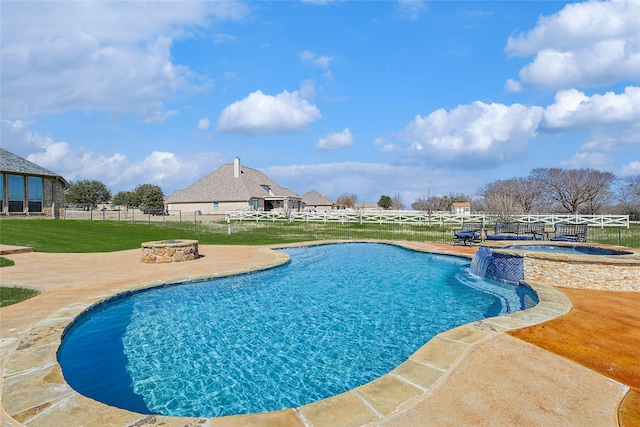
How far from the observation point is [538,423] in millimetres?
3090

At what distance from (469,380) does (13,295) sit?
9758 mm

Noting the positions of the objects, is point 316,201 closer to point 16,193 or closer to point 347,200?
point 347,200

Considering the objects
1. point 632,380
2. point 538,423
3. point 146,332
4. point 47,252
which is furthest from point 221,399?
point 47,252

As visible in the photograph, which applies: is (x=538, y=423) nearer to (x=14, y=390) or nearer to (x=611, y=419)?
(x=611, y=419)

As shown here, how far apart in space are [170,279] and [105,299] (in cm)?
212

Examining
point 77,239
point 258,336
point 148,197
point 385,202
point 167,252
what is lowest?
point 258,336

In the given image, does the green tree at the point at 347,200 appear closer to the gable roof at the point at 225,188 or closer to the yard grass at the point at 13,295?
the gable roof at the point at 225,188

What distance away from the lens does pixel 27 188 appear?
95.6 ft

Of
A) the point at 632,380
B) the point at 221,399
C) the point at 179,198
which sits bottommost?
the point at 221,399

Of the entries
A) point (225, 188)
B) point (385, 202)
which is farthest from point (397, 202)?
point (225, 188)

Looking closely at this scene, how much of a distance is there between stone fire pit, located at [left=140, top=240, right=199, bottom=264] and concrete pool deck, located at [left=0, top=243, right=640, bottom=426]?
5641 mm

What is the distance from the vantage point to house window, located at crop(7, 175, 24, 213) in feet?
91.8

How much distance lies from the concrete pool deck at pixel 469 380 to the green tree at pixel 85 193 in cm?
7366

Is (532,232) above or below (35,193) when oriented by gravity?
below
